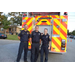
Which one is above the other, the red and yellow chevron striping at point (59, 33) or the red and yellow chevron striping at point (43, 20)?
the red and yellow chevron striping at point (43, 20)

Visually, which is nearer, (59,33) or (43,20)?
(59,33)

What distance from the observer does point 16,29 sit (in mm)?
32500

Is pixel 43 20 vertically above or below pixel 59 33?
above

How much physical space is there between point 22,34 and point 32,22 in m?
1.05

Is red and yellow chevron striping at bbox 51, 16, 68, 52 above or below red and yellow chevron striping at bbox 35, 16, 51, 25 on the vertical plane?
below

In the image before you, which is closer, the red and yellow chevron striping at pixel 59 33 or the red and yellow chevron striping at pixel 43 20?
the red and yellow chevron striping at pixel 59 33

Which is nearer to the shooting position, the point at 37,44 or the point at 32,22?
the point at 37,44

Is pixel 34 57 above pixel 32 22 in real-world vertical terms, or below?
below

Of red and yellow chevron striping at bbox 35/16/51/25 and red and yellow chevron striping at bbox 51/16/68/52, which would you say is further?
red and yellow chevron striping at bbox 35/16/51/25
